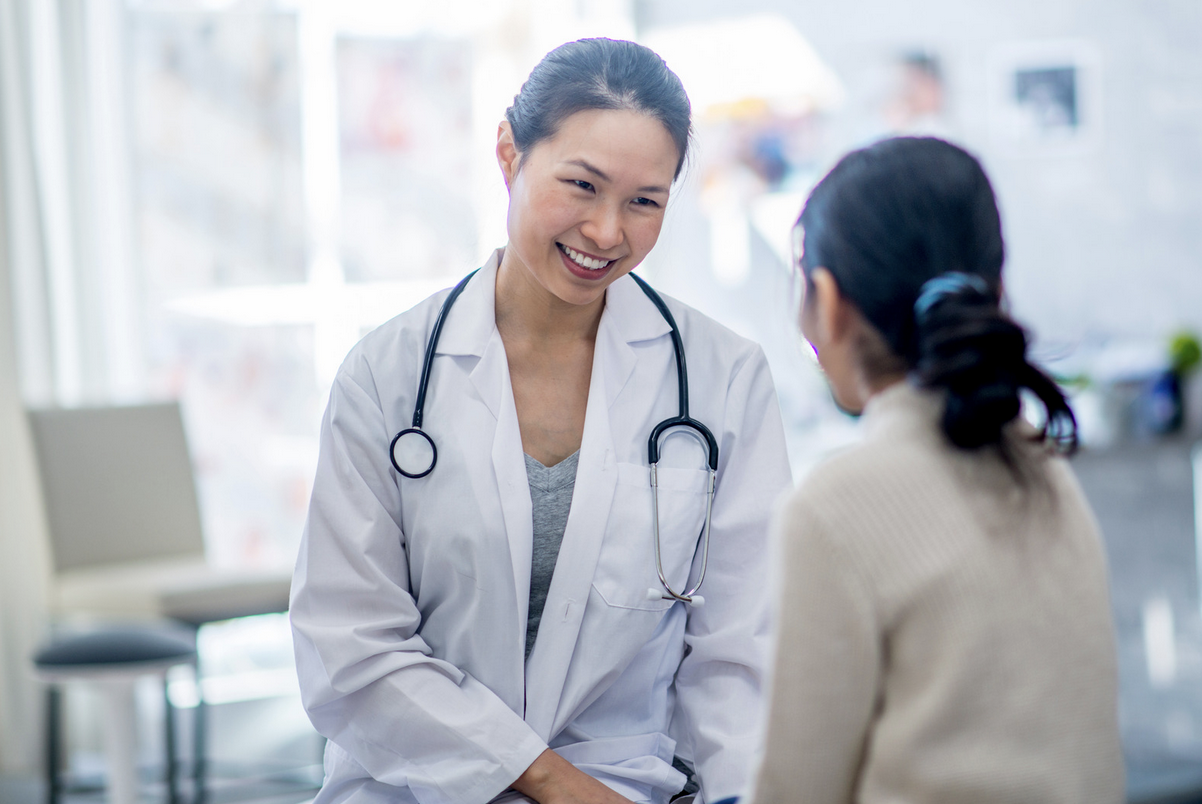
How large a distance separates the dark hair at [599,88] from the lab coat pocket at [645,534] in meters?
0.35

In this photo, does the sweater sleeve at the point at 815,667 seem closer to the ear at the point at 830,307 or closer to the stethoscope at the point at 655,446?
the ear at the point at 830,307

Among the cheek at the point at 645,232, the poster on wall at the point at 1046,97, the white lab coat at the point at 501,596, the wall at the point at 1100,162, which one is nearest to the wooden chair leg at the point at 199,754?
the white lab coat at the point at 501,596

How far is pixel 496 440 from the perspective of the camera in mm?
1204

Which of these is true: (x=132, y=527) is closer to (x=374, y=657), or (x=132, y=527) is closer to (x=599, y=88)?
(x=374, y=657)

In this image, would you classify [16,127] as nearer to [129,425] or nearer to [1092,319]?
[129,425]

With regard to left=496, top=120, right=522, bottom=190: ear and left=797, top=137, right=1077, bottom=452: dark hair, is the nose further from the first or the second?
left=797, top=137, right=1077, bottom=452: dark hair

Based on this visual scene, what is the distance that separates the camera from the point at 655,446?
122 centimetres

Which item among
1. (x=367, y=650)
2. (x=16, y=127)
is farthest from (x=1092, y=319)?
(x=16, y=127)

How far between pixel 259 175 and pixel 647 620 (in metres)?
2.51

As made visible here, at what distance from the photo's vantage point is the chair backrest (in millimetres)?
2586

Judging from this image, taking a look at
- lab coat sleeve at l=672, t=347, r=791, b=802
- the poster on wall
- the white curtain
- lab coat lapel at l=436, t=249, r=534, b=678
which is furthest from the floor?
the white curtain

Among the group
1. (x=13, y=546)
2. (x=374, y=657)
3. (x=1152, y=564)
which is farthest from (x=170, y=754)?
(x=1152, y=564)

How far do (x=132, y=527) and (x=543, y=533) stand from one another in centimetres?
182

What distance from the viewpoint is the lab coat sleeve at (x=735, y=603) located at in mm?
1189
